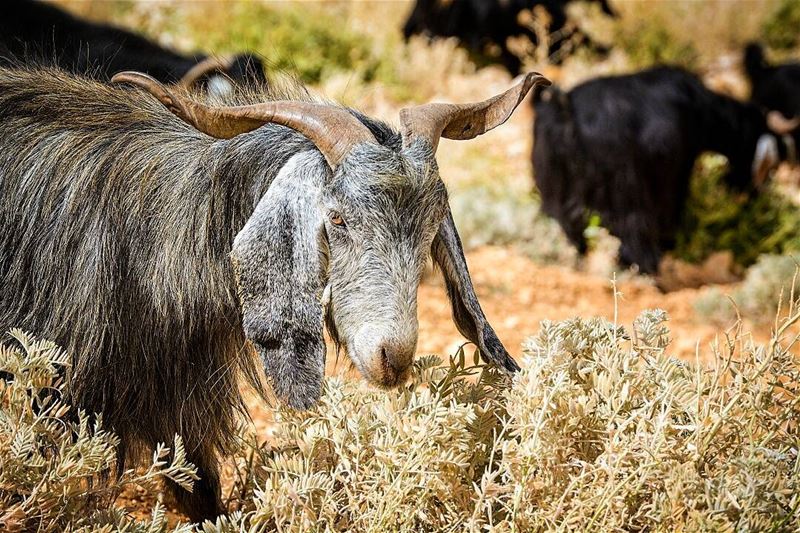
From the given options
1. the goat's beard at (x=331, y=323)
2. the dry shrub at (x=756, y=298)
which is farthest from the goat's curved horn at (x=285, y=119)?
the dry shrub at (x=756, y=298)

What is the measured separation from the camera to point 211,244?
3.21 m

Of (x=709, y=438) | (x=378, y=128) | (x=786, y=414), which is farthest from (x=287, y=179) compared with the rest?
(x=786, y=414)

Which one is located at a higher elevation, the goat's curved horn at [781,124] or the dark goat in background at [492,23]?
the dark goat in background at [492,23]

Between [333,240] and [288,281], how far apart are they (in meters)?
0.20

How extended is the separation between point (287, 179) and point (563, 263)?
5829mm

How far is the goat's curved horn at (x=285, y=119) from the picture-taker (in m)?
2.91

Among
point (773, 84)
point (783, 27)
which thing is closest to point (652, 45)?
point (783, 27)

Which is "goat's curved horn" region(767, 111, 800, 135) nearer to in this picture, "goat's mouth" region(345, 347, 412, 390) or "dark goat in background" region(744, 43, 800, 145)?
"dark goat in background" region(744, 43, 800, 145)

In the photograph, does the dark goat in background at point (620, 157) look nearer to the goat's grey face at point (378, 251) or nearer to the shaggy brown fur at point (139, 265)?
the shaggy brown fur at point (139, 265)

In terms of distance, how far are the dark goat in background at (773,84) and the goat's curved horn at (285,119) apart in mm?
9347

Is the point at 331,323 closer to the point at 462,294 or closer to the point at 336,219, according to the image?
the point at 336,219

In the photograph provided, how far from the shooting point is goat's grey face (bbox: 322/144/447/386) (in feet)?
9.16

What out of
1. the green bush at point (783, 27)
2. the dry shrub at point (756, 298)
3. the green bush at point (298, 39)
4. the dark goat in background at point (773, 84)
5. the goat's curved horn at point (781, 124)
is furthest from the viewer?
the green bush at point (783, 27)

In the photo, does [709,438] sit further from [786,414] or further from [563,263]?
[563,263]
